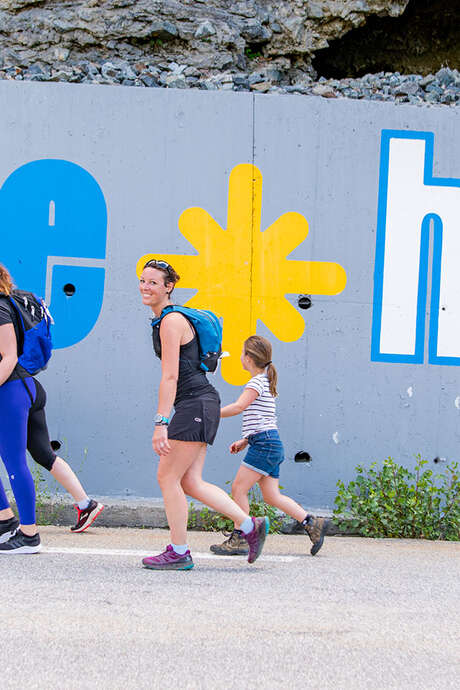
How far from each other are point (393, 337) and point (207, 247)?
66.4 inches

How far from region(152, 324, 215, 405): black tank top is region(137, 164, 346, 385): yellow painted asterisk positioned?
1866 mm

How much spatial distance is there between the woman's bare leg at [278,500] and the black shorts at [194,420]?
93 cm

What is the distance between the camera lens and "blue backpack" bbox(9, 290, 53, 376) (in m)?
5.40

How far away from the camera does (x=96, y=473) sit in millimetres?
6910

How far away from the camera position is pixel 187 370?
5023mm

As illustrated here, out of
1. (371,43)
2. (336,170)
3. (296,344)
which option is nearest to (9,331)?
(296,344)

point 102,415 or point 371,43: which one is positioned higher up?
point 371,43

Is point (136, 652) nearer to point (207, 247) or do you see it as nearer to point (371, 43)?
point (207, 247)

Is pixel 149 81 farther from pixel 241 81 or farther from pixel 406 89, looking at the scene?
pixel 406 89

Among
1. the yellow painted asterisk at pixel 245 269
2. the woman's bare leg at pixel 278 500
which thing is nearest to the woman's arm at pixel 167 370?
the woman's bare leg at pixel 278 500

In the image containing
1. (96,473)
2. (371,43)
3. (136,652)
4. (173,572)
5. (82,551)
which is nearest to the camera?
(136,652)

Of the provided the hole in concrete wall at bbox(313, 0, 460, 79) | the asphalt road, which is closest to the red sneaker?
the asphalt road

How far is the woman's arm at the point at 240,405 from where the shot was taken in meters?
5.64

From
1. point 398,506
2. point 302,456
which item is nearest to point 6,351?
point 302,456
